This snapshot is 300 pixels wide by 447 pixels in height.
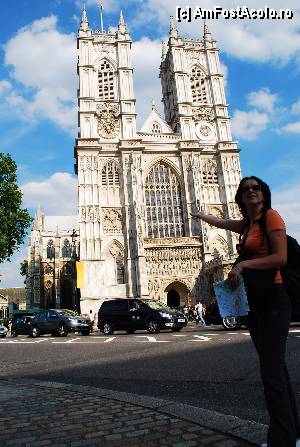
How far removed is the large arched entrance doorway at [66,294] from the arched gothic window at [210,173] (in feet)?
91.5

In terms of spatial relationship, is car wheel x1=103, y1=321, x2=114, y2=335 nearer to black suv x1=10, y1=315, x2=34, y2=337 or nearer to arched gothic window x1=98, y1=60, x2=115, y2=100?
black suv x1=10, y1=315, x2=34, y2=337

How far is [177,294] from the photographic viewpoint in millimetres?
37719

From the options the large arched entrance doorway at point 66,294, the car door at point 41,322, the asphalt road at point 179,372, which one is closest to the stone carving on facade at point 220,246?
the car door at point 41,322

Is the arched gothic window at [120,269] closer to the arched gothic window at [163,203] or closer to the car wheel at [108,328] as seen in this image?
the arched gothic window at [163,203]

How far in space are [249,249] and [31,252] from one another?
60719 millimetres

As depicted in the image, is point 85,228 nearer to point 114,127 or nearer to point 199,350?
point 114,127

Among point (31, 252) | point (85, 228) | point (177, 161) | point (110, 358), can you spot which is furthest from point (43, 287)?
point (110, 358)

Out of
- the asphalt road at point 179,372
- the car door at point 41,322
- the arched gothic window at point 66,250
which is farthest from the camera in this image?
the arched gothic window at point 66,250

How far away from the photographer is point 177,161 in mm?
39844

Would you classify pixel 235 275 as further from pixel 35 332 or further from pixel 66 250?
pixel 66 250

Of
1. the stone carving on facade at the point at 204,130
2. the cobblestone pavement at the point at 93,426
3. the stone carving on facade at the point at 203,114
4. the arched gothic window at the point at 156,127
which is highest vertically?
the stone carving on facade at the point at 203,114

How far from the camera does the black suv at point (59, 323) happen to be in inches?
719

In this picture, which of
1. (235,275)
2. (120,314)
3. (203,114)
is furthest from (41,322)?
(203,114)

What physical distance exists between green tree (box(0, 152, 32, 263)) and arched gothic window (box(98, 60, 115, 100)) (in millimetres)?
13183
